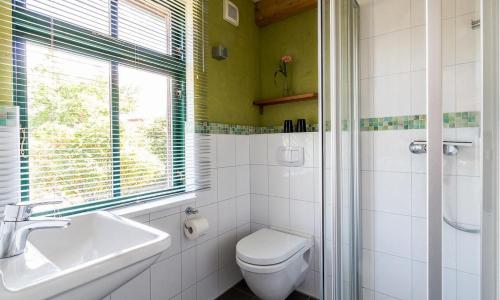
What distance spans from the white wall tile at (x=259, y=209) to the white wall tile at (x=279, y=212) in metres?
0.04

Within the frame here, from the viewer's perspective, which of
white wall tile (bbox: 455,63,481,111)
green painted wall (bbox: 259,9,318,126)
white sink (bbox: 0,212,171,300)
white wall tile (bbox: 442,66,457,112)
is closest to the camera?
white sink (bbox: 0,212,171,300)

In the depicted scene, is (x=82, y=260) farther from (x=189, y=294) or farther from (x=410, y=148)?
(x=410, y=148)

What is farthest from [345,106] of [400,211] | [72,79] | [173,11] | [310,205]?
[72,79]

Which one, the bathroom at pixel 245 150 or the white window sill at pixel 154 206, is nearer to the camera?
the bathroom at pixel 245 150

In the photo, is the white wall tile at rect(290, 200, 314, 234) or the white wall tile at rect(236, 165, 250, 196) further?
the white wall tile at rect(236, 165, 250, 196)

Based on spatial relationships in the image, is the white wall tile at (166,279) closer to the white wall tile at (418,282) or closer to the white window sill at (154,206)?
the white window sill at (154,206)

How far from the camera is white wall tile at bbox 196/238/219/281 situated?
167cm

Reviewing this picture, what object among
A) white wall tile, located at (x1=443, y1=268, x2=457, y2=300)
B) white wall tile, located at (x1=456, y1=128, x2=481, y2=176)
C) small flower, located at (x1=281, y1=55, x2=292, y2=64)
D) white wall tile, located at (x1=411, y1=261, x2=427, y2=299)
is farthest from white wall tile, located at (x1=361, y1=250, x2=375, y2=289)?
small flower, located at (x1=281, y1=55, x2=292, y2=64)

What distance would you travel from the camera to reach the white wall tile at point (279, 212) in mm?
1946

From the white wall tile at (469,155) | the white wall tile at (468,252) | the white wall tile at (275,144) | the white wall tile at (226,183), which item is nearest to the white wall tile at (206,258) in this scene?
the white wall tile at (226,183)

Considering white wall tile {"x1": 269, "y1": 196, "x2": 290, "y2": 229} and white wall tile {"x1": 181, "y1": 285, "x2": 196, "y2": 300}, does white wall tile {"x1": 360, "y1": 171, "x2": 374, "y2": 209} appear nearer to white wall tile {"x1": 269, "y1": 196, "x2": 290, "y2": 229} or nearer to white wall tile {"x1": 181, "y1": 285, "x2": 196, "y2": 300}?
white wall tile {"x1": 269, "y1": 196, "x2": 290, "y2": 229}

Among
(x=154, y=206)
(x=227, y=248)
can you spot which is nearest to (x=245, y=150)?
(x=227, y=248)

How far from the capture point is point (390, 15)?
1.43 meters

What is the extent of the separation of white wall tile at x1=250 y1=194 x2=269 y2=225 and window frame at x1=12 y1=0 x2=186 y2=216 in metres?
0.73
